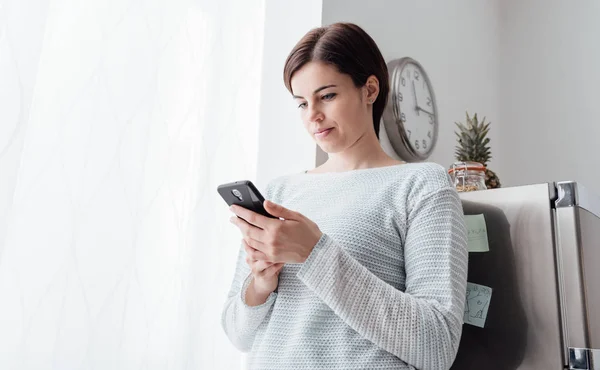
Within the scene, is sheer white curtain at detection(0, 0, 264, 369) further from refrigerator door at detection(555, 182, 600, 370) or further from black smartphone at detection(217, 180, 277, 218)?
refrigerator door at detection(555, 182, 600, 370)

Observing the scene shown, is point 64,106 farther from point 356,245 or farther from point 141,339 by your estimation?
point 356,245

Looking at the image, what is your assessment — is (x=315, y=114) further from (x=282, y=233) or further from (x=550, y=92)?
(x=550, y=92)

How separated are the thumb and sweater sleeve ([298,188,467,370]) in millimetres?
60

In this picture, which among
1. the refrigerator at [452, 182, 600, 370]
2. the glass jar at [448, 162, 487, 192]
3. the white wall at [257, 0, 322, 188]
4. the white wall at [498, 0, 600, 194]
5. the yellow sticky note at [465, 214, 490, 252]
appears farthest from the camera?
the white wall at [498, 0, 600, 194]

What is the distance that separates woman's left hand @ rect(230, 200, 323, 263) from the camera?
2.65 ft

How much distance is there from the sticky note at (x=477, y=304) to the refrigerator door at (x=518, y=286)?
0.02 meters

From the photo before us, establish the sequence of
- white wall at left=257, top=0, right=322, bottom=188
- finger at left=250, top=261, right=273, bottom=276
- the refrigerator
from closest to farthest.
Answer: finger at left=250, top=261, right=273, bottom=276
the refrigerator
white wall at left=257, top=0, right=322, bottom=188

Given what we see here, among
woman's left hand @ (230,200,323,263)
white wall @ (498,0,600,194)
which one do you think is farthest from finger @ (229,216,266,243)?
white wall @ (498,0,600,194)

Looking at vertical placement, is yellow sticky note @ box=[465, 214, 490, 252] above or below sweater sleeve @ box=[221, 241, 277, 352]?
above

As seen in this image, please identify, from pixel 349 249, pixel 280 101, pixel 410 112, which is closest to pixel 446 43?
pixel 410 112

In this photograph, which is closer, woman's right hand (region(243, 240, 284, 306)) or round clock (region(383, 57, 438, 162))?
woman's right hand (region(243, 240, 284, 306))

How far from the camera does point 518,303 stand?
1.07 meters

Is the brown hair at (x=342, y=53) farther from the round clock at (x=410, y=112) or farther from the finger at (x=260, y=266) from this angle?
the round clock at (x=410, y=112)

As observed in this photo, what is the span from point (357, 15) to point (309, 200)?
750 millimetres
